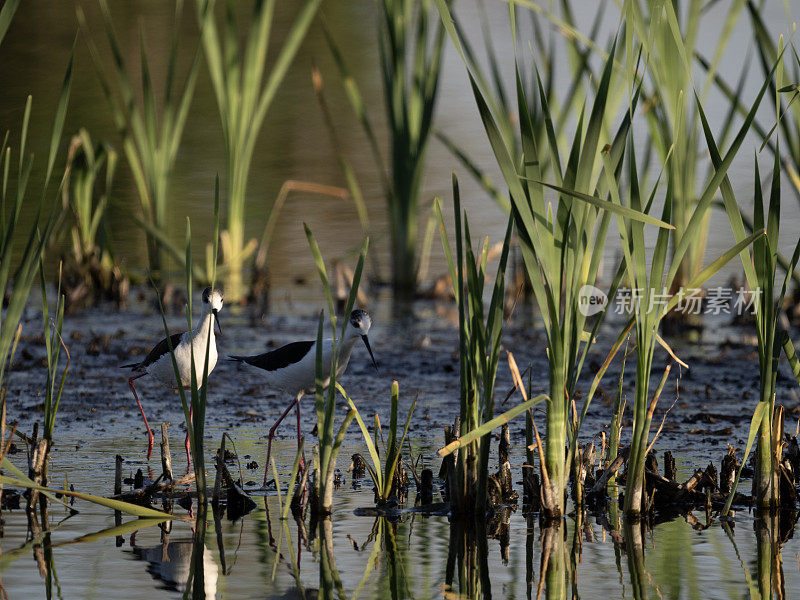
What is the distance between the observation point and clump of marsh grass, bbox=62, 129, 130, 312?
29.8 ft

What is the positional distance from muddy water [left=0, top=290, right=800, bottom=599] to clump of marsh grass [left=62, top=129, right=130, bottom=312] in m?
0.95

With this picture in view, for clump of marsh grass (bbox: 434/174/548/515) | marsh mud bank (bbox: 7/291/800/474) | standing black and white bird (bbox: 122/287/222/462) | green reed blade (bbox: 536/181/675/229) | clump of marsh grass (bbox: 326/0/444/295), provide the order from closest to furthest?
1. green reed blade (bbox: 536/181/675/229)
2. clump of marsh grass (bbox: 434/174/548/515)
3. standing black and white bird (bbox: 122/287/222/462)
4. marsh mud bank (bbox: 7/291/800/474)
5. clump of marsh grass (bbox: 326/0/444/295)

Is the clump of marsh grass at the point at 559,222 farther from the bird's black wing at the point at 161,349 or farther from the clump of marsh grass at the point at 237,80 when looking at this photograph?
the clump of marsh grass at the point at 237,80

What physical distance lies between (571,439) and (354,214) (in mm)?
7453

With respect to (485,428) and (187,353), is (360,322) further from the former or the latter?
(485,428)

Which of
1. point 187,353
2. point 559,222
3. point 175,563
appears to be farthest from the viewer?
point 187,353

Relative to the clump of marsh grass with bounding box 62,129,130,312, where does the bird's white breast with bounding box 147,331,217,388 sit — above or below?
below

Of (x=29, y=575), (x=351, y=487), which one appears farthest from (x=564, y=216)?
(x=29, y=575)

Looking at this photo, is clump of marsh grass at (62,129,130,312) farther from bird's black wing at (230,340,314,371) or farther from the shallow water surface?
the shallow water surface

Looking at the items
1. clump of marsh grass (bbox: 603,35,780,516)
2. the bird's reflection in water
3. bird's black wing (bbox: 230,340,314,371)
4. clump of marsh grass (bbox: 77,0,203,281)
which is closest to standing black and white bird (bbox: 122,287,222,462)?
bird's black wing (bbox: 230,340,314,371)

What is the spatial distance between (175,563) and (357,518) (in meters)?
0.78

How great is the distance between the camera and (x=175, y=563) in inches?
158

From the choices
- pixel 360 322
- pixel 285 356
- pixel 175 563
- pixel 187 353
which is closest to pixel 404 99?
pixel 360 322

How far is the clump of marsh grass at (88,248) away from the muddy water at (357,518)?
3.13 feet
